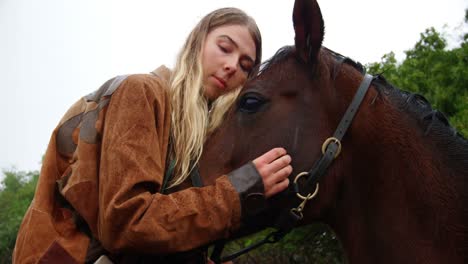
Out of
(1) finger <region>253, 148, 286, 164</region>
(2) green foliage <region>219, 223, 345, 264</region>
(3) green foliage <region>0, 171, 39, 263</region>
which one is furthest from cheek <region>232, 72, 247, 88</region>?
(3) green foliage <region>0, 171, 39, 263</region>

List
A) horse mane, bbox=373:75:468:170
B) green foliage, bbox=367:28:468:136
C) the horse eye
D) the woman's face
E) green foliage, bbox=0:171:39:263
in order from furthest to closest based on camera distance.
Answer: green foliage, bbox=0:171:39:263 < green foliage, bbox=367:28:468:136 < the woman's face < the horse eye < horse mane, bbox=373:75:468:170

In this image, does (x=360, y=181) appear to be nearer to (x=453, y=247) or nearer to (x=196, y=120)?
(x=453, y=247)

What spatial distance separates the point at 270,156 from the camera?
2076mm

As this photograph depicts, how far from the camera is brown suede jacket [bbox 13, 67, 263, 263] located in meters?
1.84

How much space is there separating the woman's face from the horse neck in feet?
2.94

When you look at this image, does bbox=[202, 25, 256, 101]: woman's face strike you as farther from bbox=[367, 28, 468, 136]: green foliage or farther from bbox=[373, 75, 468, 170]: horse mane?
bbox=[367, 28, 468, 136]: green foliage

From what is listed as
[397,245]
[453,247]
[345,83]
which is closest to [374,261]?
[397,245]

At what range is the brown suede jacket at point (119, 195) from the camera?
6.05 feet

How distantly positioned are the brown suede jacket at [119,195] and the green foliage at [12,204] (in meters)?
20.1

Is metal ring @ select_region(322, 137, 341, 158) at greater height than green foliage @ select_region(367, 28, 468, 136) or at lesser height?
greater

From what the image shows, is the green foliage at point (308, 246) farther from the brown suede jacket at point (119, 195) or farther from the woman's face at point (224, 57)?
the brown suede jacket at point (119, 195)

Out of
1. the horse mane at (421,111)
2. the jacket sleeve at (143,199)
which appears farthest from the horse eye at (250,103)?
the jacket sleeve at (143,199)

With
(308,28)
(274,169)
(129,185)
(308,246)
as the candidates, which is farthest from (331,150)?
(308,246)

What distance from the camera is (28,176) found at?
119 feet
